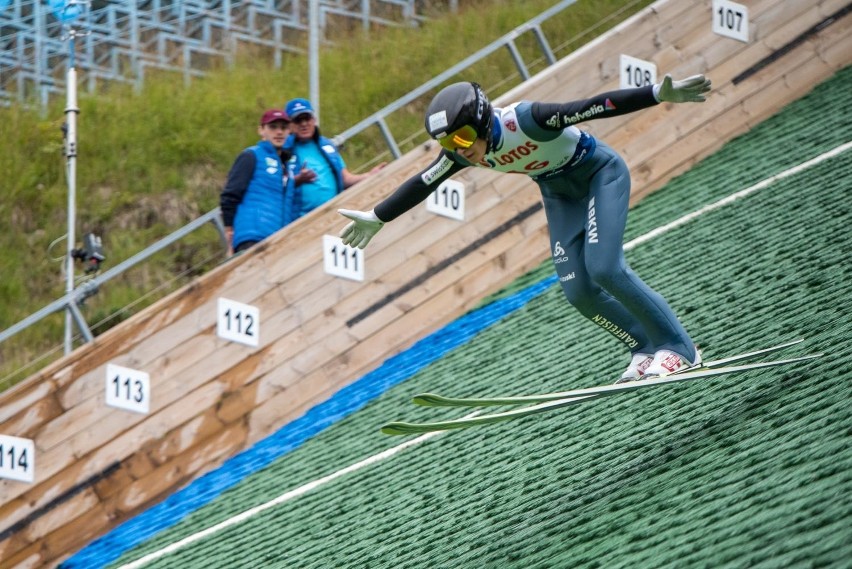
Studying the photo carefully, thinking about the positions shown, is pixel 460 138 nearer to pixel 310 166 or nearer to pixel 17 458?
pixel 310 166

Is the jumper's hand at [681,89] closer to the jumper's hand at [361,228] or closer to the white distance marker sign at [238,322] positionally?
the jumper's hand at [361,228]

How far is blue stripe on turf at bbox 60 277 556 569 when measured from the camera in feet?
23.4

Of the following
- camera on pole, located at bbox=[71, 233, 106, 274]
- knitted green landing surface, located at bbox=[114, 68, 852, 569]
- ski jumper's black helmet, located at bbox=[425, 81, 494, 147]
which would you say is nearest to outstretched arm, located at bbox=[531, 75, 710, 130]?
ski jumper's black helmet, located at bbox=[425, 81, 494, 147]

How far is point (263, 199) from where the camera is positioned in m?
7.71

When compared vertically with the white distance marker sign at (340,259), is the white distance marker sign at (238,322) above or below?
below

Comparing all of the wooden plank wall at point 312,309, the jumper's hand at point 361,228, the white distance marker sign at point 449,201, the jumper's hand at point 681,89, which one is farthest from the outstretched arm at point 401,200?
the white distance marker sign at point 449,201

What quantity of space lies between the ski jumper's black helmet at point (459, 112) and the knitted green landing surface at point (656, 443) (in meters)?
1.35

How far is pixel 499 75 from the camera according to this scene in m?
11.0

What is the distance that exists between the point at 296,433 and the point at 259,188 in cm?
138

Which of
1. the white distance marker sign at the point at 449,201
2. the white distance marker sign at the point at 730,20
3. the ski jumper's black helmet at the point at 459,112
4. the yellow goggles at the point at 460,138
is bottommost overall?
the yellow goggles at the point at 460,138

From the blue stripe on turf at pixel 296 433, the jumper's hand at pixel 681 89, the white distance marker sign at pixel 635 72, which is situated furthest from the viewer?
the white distance marker sign at pixel 635 72

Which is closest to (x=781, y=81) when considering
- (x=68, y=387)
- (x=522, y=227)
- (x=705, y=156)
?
(x=705, y=156)

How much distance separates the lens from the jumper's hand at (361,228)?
17.4 feet

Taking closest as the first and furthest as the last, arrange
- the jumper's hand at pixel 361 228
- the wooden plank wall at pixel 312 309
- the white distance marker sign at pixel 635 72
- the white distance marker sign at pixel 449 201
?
1. the jumper's hand at pixel 361 228
2. the wooden plank wall at pixel 312 309
3. the white distance marker sign at pixel 449 201
4. the white distance marker sign at pixel 635 72
